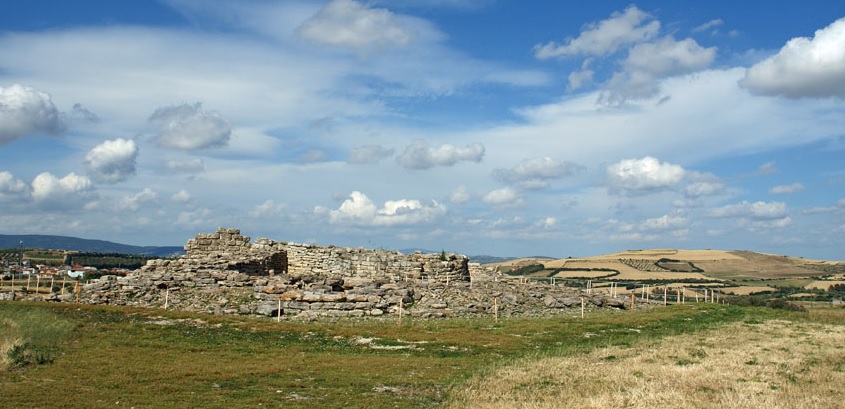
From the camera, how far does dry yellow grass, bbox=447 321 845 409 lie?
1395 centimetres

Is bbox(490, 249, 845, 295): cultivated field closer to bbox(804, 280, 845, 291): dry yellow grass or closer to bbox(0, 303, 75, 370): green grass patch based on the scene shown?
bbox(804, 280, 845, 291): dry yellow grass

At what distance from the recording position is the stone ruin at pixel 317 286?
32.1 m

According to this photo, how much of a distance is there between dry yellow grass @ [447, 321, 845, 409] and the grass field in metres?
0.11

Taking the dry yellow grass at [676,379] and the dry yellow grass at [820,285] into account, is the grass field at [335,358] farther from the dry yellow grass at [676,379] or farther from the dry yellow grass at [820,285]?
the dry yellow grass at [820,285]

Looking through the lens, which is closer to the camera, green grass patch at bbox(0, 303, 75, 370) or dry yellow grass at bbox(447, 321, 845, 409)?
dry yellow grass at bbox(447, 321, 845, 409)

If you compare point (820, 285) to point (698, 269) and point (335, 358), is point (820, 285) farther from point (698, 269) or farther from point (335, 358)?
point (335, 358)

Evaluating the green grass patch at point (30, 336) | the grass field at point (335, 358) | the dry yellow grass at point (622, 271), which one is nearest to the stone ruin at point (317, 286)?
the grass field at point (335, 358)

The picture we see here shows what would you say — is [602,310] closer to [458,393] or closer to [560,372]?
[560,372]

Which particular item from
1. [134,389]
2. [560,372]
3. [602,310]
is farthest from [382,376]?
[602,310]

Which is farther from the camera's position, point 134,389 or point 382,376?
point 382,376

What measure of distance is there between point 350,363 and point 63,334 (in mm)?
10675

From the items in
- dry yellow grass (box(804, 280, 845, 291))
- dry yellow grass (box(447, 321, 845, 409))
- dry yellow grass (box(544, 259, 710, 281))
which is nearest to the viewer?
dry yellow grass (box(447, 321, 845, 409))

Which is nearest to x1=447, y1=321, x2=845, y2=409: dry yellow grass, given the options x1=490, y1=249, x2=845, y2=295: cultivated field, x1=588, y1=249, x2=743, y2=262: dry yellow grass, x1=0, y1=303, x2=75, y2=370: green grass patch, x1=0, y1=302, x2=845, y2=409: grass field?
x1=0, y1=302, x2=845, y2=409: grass field

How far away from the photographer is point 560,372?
17.6m
